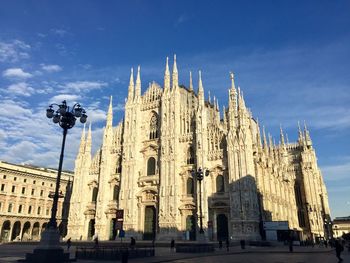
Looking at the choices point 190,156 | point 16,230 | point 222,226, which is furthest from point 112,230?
point 16,230

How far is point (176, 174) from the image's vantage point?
127 feet

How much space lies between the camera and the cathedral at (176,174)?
35.2m

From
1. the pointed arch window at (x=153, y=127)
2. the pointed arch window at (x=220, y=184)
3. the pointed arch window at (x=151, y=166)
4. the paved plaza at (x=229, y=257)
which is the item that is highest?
the pointed arch window at (x=153, y=127)

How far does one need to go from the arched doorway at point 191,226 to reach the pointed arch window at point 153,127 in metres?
12.9

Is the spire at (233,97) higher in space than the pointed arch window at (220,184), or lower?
higher

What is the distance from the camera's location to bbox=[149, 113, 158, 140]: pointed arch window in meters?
44.4

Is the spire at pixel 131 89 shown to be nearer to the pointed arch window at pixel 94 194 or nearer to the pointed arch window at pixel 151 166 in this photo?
the pointed arch window at pixel 151 166

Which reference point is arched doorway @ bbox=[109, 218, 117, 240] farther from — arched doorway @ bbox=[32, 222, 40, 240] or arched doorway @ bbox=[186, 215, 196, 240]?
arched doorway @ bbox=[32, 222, 40, 240]

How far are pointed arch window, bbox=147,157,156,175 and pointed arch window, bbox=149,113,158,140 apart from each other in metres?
3.22

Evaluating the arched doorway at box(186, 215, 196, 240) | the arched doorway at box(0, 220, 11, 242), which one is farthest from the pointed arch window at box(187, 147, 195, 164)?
the arched doorway at box(0, 220, 11, 242)

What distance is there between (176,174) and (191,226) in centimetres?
653

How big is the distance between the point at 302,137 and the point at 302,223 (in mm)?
18542

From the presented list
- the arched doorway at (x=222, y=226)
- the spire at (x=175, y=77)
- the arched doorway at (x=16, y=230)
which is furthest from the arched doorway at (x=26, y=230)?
the spire at (x=175, y=77)

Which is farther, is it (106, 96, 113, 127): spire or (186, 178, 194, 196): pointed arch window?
(106, 96, 113, 127): spire
